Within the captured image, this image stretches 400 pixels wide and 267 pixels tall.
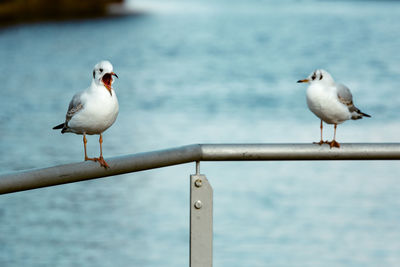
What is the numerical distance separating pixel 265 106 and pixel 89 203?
789 cm

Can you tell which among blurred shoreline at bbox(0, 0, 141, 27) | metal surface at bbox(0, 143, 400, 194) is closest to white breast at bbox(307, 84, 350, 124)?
metal surface at bbox(0, 143, 400, 194)

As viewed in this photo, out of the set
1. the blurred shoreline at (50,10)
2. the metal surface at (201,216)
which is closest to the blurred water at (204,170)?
the metal surface at (201,216)

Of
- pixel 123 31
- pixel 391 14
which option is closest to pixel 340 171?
pixel 123 31

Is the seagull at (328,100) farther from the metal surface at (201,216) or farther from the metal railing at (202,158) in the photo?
the metal surface at (201,216)

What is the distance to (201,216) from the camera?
7.68 ft

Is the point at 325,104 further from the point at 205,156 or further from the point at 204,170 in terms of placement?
the point at 204,170

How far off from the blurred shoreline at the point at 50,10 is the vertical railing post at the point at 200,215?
128 feet

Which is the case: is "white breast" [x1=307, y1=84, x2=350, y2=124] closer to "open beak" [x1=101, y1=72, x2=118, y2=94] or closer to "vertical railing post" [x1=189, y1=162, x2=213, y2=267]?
"open beak" [x1=101, y1=72, x2=118, y2=94]

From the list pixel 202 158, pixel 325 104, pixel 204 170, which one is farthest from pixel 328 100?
pixel 204 170

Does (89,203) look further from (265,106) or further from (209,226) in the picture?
(265,106)

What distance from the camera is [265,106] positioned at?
1584 centimetres

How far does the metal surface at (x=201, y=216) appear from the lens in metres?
2.34

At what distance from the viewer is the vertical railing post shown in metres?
2.34

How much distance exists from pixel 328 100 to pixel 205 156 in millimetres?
1003
